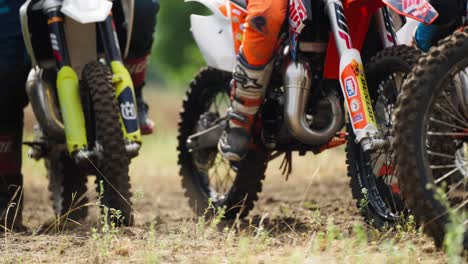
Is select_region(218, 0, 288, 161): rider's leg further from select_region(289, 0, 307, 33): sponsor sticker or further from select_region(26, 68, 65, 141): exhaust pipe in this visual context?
select_region(26, 68, 65, 141): exhaust pipe

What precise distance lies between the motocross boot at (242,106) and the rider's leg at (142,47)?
96 cm

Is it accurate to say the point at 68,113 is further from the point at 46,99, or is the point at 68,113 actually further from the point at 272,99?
the point at 272,99

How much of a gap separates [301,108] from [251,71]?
1.19 feet

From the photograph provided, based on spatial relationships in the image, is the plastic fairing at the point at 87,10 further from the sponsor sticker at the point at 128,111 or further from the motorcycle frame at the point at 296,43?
the motorcycle frame at the point at 296,43

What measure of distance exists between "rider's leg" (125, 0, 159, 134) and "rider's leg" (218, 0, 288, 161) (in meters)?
0.98

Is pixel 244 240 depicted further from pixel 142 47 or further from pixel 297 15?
pixel 142 47

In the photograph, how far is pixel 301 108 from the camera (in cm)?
572

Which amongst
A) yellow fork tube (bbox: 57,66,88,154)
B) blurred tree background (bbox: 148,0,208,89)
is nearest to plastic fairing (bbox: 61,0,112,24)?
yellow fork tube (bbox: 57,66,88,154)

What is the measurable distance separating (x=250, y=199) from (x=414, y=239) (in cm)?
199

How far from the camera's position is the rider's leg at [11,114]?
6723 millimetres

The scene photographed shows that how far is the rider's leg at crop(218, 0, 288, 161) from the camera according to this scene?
5691 millimetres

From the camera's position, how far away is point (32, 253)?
16.7 feet

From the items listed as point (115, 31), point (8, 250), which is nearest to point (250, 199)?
point (115, 31)

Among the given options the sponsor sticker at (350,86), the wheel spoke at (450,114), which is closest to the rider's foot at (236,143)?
the sponsor sticker at (350,86)
